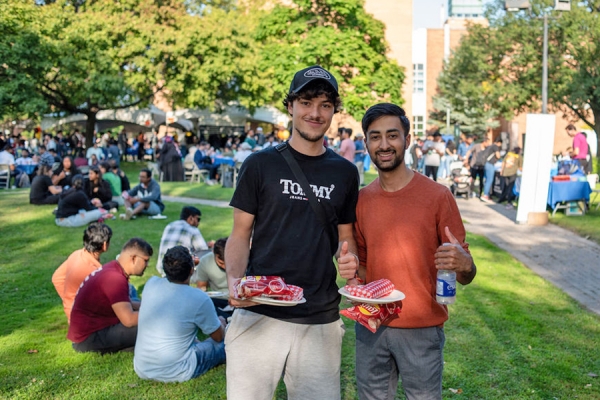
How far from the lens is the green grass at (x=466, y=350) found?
5730mm

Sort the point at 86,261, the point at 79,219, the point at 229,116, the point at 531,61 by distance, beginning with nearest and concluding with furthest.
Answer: the point at 86,261, the point at 79,219, the point at 229,116, the point at 531,61

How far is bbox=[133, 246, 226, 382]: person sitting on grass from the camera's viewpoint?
5.91 metres

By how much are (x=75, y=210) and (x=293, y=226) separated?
41.8 feet

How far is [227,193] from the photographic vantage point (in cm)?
2231

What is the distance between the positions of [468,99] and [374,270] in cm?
5118

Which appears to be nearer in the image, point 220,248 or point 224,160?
point 220,248

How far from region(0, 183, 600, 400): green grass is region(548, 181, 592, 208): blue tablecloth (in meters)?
5.86

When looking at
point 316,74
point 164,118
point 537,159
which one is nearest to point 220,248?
point 316,74

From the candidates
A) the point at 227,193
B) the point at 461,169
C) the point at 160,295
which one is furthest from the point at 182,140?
the point at 160,295

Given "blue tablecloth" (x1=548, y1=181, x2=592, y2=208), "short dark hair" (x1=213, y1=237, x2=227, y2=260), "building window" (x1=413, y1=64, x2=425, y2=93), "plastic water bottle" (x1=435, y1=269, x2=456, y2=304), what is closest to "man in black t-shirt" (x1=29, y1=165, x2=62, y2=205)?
"short dark hair" (x1=213, y1=237, x2=227, y2=260)

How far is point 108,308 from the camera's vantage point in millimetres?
6637

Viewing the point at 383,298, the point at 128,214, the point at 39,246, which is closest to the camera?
the point at 383,298

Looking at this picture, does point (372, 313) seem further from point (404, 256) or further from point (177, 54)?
point (177, 54)

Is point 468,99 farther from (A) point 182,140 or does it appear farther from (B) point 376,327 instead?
(B) point 376,327
